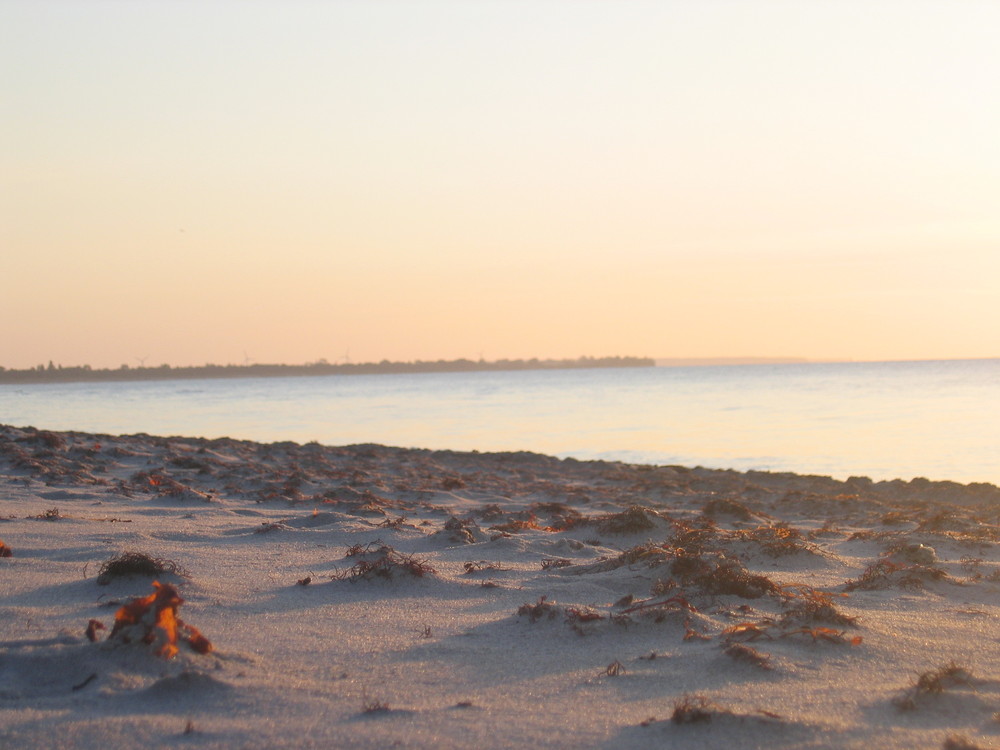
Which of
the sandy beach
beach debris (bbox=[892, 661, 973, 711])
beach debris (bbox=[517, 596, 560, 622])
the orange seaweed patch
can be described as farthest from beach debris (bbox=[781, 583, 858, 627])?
the orange seaweed patch

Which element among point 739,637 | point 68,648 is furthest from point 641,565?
point 68,648

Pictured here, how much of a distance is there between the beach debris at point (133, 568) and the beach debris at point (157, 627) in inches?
54.2

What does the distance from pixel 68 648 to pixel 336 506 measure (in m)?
6.26

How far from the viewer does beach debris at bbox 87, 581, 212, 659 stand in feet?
13.3

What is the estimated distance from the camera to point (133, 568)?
5633 millimetres

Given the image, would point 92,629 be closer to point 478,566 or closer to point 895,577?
point 478,566

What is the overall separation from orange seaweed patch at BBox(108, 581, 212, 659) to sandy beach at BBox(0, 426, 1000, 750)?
0.01 metres

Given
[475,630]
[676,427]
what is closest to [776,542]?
[475,630]

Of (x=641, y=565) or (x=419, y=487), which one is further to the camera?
(x=419, y=487)

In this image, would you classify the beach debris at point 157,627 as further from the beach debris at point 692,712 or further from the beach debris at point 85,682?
the beach debris at point 692,712

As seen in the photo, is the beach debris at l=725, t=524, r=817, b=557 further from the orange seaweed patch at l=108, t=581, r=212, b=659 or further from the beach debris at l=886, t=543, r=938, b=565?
the orange seaweed patch at l=108, t=581, r=212, b=659

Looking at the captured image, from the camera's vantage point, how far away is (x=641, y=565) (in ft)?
21.9

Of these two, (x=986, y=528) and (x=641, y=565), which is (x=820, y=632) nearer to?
(x=641, y=565)

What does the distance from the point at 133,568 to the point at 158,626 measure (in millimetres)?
1712
